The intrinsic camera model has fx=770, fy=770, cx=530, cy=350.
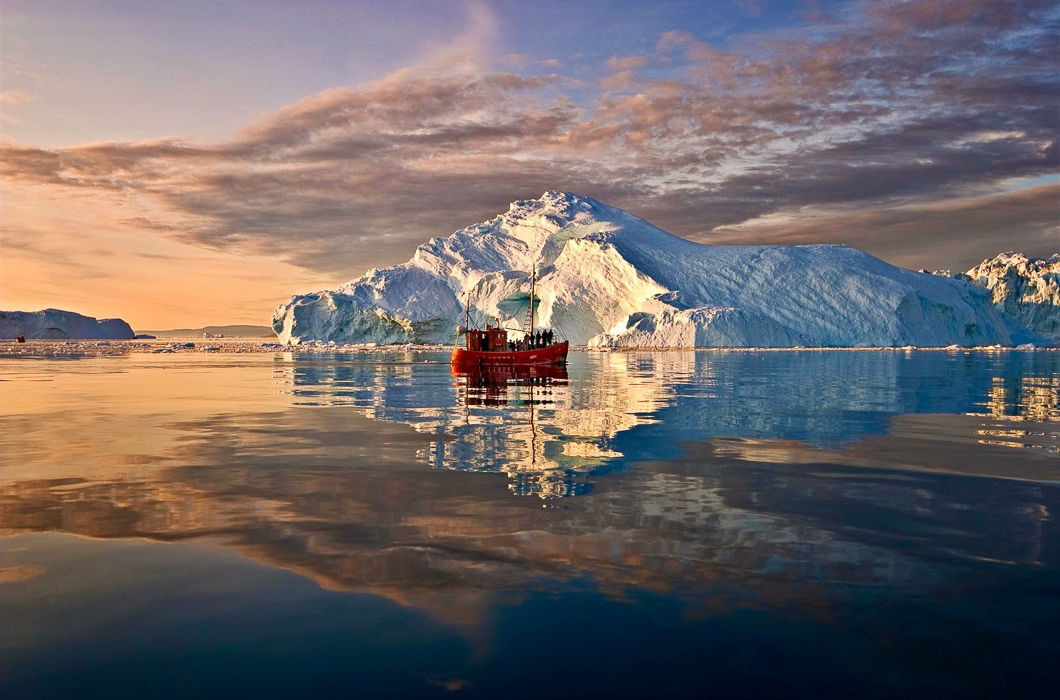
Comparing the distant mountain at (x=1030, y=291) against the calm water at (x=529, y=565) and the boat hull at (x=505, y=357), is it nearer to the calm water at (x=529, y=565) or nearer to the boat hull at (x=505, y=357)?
the boat hull at (x=505, y=357)

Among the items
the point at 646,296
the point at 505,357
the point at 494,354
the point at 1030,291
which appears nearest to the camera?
the point at 494,354

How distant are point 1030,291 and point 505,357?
147m

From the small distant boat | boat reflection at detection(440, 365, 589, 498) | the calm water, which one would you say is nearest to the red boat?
the small distant boat

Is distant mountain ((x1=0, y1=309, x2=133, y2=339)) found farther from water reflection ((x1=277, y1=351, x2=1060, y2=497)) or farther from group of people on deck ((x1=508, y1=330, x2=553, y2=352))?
water reflection ((x1=277, y1=351, x2=1060, y2=497))

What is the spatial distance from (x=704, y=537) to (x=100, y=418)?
16716 millimetres

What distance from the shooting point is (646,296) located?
11075 cm

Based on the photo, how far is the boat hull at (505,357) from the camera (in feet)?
156

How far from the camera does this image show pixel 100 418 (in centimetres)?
1895

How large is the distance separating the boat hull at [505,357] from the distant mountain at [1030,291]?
134m

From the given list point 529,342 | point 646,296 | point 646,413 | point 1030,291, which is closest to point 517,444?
point 646,413

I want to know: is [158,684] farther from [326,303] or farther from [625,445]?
[326,303]

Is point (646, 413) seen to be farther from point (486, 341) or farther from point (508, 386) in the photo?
point (486, 341)

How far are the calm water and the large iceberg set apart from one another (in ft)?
289

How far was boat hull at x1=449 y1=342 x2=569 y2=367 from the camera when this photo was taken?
47469mm
